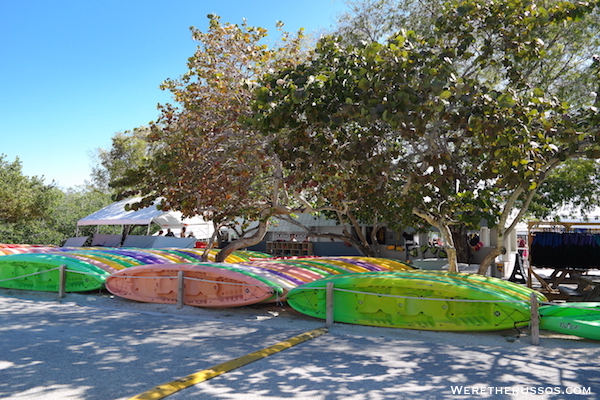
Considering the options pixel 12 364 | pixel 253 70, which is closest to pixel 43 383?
pixel 12 364

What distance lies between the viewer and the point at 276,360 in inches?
208

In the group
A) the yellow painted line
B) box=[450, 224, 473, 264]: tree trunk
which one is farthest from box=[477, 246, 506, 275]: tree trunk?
box=[450, 224, 473, 264]: tree trunk

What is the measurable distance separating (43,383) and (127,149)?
33532mm

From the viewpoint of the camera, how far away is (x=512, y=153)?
262 inches

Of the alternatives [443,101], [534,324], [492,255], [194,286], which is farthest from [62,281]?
[534,324]

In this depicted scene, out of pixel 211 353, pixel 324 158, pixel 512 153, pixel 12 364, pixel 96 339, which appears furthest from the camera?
pixel 324 158

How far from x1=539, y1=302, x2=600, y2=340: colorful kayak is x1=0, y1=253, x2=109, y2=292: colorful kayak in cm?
800

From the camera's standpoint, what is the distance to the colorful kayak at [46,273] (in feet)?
32.4

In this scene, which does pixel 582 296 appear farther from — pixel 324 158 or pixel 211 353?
pixel 211 353

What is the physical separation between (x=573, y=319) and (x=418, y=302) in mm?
1994

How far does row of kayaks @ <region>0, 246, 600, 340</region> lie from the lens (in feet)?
21.7

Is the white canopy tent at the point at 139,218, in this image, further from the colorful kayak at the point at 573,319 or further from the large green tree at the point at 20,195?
the colorful kayak at the point at 573,319

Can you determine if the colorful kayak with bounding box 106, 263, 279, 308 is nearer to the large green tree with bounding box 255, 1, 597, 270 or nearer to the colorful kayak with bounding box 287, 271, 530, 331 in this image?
the colorful kayak with bounding box 287, 271, 530, 331

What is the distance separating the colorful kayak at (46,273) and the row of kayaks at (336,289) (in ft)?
0.07
